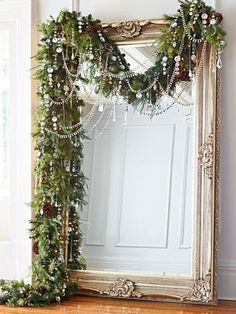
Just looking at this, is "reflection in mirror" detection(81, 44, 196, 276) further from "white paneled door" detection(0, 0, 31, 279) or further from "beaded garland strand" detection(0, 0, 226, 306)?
"white paneled door" detection(0, 0, 31, 279)

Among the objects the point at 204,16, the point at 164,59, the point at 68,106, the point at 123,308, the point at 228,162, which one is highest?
the point at 204,16

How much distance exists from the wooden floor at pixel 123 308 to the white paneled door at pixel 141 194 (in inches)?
6.6

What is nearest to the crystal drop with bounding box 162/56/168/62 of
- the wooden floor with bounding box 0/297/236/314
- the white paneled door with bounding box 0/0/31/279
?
the white paneled door with bounding box 0/0/31/279

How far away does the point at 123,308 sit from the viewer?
2.79 metres

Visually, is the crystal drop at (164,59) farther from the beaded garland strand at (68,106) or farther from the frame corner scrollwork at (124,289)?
the frame corner scrollwork at (124,289)

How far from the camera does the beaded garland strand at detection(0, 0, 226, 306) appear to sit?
2.92 metres

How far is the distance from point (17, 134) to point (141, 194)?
0.77 meters

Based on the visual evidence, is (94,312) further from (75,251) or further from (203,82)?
(203,82)

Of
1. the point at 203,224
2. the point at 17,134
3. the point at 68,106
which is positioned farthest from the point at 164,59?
the point at 17,134

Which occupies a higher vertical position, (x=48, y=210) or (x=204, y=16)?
(x=204, y=16)

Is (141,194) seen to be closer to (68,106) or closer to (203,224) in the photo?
(203,224)

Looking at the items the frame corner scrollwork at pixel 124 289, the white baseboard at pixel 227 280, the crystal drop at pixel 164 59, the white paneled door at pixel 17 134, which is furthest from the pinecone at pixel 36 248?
the crystal drop at pixel 164 59

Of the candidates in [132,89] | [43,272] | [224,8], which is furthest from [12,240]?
[224,8]

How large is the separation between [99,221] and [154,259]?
337mm
